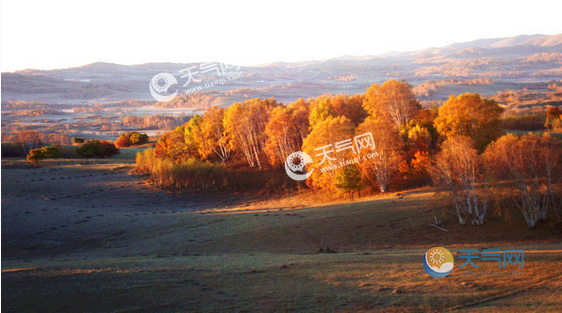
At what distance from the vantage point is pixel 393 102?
196 ft

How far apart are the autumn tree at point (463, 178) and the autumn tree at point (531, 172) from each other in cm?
146

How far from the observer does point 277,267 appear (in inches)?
677

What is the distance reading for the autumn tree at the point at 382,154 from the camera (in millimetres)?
44469

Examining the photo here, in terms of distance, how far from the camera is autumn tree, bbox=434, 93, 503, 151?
49.0m

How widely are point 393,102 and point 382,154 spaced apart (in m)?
18.3

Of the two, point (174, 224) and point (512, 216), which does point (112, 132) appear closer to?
point (174, 224)

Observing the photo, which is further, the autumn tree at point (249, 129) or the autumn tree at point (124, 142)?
the autumn tree at point (124, 142)

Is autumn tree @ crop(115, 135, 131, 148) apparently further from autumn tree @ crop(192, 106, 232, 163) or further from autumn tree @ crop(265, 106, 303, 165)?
autumn tree @ crop(265, 106, 303, 165)

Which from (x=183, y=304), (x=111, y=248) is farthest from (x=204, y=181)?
(x=183, y=304)

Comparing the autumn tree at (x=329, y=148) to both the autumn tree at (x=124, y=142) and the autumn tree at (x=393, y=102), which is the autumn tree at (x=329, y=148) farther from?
the autumn tree at (x=124, y=142)

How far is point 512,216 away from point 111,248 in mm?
28420

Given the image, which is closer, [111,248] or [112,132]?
[111,248]

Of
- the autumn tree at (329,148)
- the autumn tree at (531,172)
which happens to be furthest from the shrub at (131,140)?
the autumn tree at (531,172)

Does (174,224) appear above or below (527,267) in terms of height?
below
